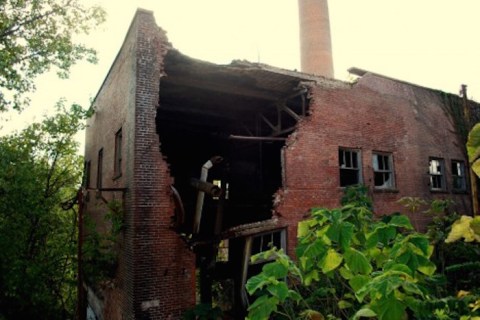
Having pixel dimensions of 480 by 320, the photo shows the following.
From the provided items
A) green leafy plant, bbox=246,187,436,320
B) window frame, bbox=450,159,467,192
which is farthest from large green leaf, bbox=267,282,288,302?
window frame, bbox=450,159,467,192

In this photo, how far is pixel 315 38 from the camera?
25.5m

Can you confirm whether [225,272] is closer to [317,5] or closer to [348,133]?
[348,133]

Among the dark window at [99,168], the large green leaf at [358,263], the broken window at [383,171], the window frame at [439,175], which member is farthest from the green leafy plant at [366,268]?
the window frame at [439,175]

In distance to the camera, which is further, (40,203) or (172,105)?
(172,105)

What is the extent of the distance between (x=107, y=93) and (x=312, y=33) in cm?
1723

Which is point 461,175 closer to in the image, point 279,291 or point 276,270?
point 276,270

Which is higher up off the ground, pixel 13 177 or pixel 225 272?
pixel 13 177

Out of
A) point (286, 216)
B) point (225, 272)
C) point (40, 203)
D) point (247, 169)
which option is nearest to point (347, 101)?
point (286, 216)

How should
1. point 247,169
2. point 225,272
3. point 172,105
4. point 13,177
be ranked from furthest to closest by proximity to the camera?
point 247,169 < point 172,105 < point 225,272 < point 13,177

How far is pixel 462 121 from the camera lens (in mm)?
15797

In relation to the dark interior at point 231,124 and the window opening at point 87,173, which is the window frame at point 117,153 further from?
the window opening at point 87,173

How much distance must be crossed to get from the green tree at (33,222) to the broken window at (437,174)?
13.4m

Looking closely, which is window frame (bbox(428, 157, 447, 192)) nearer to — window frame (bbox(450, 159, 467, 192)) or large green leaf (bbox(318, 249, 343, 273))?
window frame (bbox(450, 159, 467, 192))

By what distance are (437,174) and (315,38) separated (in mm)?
14567
